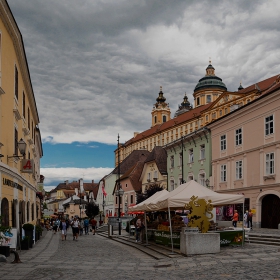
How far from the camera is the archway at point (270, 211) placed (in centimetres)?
2938

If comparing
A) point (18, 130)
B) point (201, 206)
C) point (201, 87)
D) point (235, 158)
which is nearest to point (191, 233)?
point (201, 206)

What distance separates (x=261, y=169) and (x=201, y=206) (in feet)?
50.6

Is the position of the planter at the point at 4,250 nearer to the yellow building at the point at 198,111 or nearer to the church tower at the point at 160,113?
the yellow building at the point at 198,111

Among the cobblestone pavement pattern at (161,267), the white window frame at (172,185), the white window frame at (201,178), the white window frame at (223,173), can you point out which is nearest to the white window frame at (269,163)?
the white window frame at (223,173)

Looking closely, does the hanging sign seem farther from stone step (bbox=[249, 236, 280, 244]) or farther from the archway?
the archway

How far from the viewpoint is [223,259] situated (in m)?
14.2

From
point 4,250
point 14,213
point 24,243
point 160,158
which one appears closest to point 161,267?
point 4,250

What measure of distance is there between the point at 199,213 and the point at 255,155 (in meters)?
16.4

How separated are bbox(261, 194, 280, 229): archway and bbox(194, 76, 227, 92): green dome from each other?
87496 mm

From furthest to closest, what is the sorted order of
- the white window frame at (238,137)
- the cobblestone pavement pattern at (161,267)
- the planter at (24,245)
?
the white window frame at (238,137) < the planter at (24,245) < the cobblestone pavement pattern at (161,267)

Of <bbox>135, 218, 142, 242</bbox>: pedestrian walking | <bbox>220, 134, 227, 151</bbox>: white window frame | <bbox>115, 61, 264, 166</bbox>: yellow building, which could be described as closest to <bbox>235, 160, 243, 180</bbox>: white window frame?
<bbox>220, 134, 227, 151</bbox>: white window frame

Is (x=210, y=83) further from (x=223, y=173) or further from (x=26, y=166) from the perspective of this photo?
(x=26, y=166)

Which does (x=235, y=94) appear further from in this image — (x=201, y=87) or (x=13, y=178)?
(x=13, y=178)

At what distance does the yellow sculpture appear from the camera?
16422 mm
